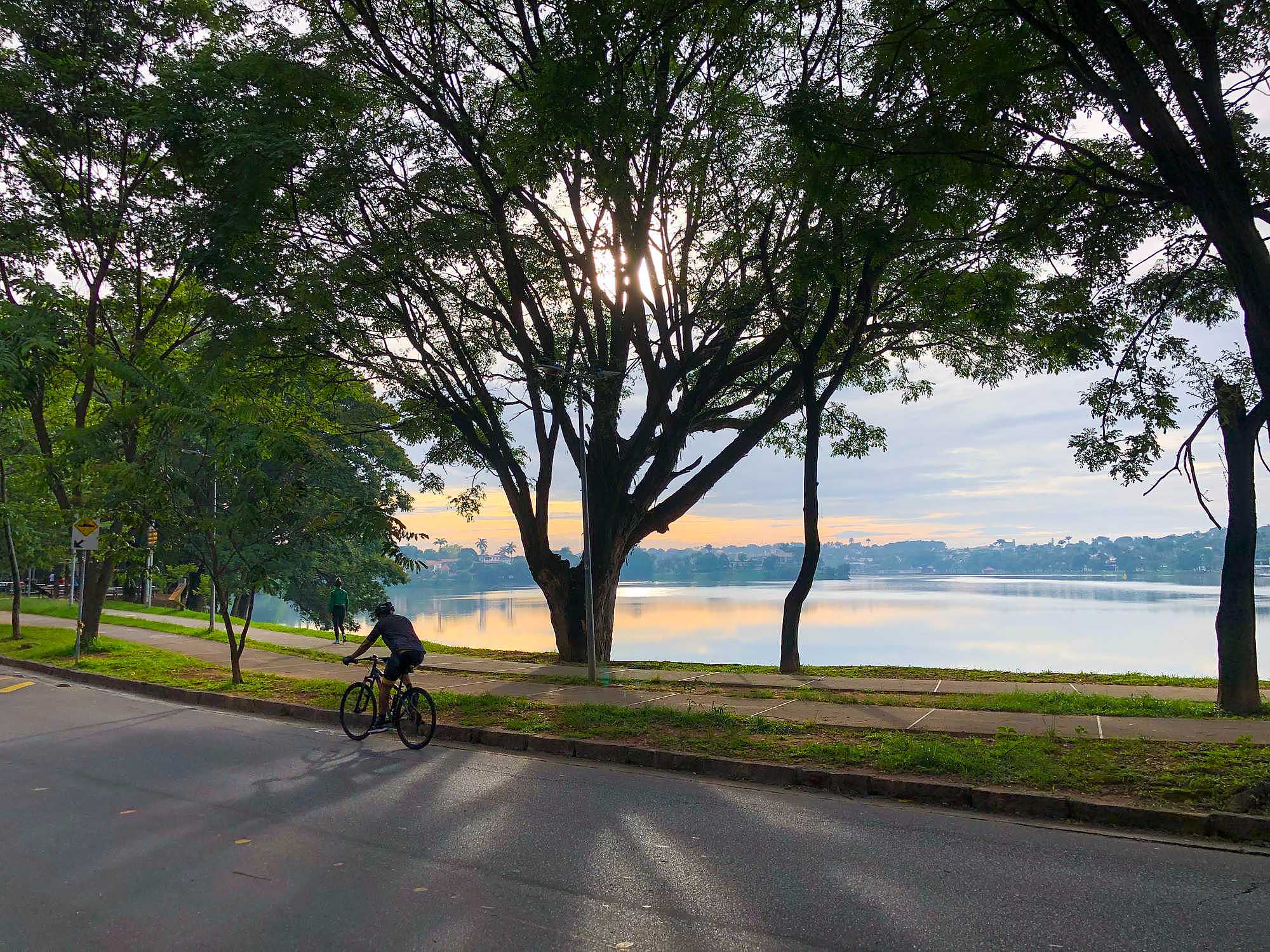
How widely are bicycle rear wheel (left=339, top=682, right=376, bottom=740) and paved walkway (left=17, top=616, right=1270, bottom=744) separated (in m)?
2.47

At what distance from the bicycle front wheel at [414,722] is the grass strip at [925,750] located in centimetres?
79

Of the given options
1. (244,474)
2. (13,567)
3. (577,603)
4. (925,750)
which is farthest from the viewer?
(13,567)

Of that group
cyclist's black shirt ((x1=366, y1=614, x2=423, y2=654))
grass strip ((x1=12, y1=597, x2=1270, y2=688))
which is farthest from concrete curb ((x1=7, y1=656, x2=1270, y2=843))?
grass strip ((x1=12, y1=597, x2=1270, y2=688))

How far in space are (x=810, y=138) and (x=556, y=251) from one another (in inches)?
341

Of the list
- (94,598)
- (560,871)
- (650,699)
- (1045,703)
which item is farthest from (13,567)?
(1045,703)

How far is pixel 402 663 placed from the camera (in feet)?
34.1

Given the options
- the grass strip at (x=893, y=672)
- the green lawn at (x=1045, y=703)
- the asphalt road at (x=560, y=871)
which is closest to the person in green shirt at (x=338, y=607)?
the grass strip at (x=893, y=672)

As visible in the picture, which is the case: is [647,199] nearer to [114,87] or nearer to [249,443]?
[249,443]

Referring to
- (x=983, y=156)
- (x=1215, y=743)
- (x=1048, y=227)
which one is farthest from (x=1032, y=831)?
(x=1048, y=227)

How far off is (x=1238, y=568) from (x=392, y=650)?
10674 millimetres

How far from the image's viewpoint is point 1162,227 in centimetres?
1184

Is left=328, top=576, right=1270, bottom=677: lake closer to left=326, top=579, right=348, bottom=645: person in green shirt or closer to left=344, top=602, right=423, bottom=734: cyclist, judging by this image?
left=326, top=579, right=348, bottom=645: person in green shirt

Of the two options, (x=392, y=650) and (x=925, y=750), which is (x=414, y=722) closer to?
(x=392, y=650)

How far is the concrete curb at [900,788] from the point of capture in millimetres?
6246
